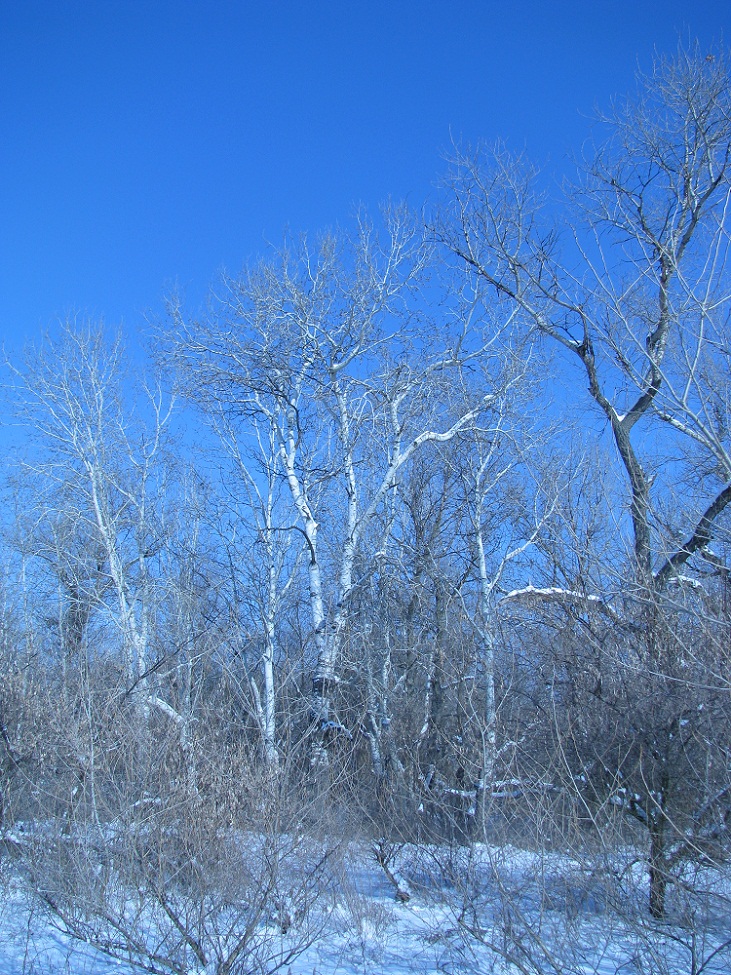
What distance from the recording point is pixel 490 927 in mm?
7773

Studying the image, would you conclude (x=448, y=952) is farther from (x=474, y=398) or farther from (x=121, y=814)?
(x=474, y=398)

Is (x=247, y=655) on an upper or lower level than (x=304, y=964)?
upper

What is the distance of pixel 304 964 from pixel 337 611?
808cm

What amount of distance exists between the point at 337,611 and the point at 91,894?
8400mm

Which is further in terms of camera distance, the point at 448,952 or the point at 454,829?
the point at 454,829

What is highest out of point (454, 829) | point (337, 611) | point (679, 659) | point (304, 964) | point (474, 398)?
point (474, 398)

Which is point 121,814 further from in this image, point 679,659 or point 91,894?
point 679,659

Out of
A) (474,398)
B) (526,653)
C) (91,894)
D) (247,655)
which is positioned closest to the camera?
(91,894)

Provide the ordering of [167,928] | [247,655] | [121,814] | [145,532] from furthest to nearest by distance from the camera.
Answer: [145,532] < [247,655] < [121,814] < [167,928]

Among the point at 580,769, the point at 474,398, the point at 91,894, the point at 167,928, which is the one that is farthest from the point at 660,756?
the point at 474,398

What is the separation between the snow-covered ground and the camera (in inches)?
273

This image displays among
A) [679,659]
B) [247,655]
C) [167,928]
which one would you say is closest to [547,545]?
[679,659]

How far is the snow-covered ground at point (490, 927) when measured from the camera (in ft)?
22.8

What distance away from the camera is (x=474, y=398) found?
1783 cm
